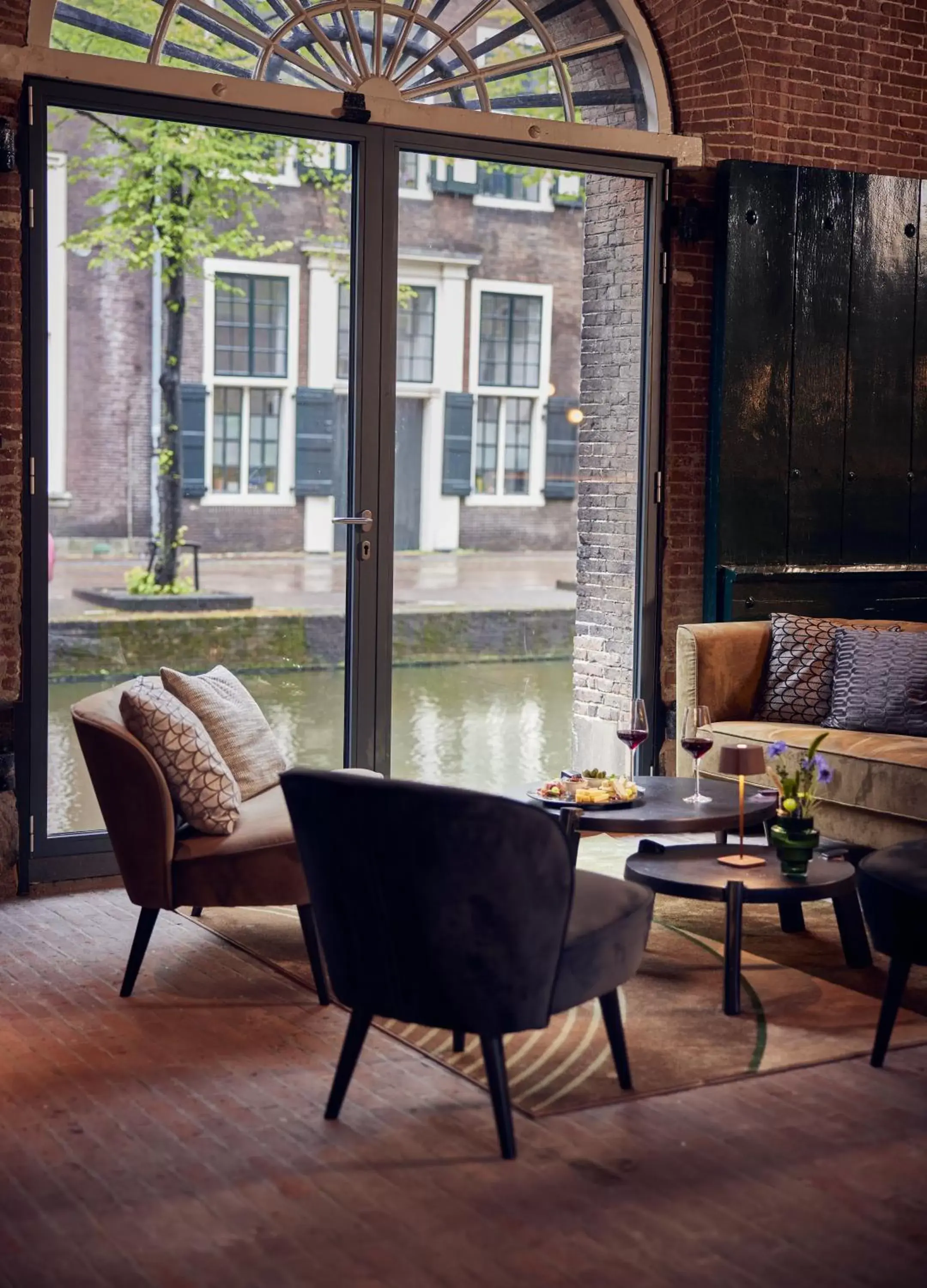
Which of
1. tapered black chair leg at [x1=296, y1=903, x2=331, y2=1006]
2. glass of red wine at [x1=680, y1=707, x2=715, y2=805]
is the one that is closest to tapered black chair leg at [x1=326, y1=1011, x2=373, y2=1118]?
tapered black chair leg at [x1=296, y1=903, x2=331, y2=1006]

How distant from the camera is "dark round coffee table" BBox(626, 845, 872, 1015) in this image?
4117 millimetres

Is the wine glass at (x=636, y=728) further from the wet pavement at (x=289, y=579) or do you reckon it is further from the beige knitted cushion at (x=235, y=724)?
the wet pavement at (x=289, y=579)

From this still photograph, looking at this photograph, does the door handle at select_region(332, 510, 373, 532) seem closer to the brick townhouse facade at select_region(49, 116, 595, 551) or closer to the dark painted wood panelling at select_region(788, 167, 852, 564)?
the brick townhouse facade at select_region(49, 116, 595, 551)

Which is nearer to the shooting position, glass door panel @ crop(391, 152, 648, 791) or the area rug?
the area rug

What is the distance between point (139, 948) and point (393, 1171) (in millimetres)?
1377

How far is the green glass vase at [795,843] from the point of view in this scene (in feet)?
13.8

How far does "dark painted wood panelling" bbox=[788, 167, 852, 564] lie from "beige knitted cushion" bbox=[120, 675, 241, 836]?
327cm

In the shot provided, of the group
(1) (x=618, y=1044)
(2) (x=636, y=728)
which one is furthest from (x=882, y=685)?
(1) (x=618, y=1044)

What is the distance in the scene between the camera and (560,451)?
39.0 ft

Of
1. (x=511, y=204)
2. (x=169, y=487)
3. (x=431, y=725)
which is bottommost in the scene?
(x=431, y=725)

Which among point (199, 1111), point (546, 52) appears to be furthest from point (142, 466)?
point (199, 1111)

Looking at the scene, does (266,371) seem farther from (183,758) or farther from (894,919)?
(894,919)

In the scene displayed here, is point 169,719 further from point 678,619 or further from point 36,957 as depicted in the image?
point 678,619

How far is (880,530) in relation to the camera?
6.90 m
